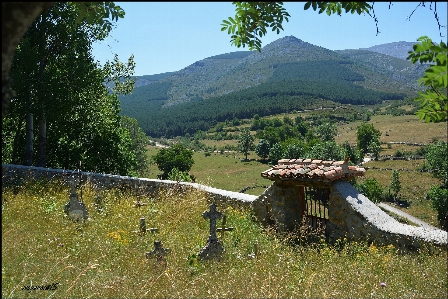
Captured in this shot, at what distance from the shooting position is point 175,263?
522cm

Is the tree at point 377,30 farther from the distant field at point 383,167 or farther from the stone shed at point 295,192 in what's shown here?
the distant field at point 383,167

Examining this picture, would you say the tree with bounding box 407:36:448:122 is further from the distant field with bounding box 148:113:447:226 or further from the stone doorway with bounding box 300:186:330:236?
the distant field with bounding box 148:113:447:226

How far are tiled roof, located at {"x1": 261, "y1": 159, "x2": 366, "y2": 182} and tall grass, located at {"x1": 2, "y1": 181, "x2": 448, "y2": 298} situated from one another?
1.24 meters

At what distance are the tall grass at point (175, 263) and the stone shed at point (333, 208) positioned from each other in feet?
0.90

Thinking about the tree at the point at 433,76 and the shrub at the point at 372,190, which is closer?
the tree at the point at 433,76

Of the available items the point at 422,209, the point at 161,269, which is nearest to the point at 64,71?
the point at 161,269

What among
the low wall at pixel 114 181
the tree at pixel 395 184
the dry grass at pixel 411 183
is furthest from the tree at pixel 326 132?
the low wall at pixel 114 181

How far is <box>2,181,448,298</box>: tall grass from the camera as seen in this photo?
397 centimetres

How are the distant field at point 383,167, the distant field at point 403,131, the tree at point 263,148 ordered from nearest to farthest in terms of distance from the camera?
the distant field at point 383,167, the tree at point 263,148, the distant field at point 403,131

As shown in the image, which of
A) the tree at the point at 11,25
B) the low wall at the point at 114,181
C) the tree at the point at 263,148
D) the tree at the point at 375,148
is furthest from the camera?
the tree at the point at 263,148

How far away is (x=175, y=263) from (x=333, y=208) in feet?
11.6

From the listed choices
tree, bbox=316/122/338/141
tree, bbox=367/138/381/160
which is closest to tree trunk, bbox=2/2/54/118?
tree, bbox=367/138/381/160

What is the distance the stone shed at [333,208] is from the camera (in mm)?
6168

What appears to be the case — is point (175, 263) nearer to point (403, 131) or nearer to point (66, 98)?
point (66, 98)
